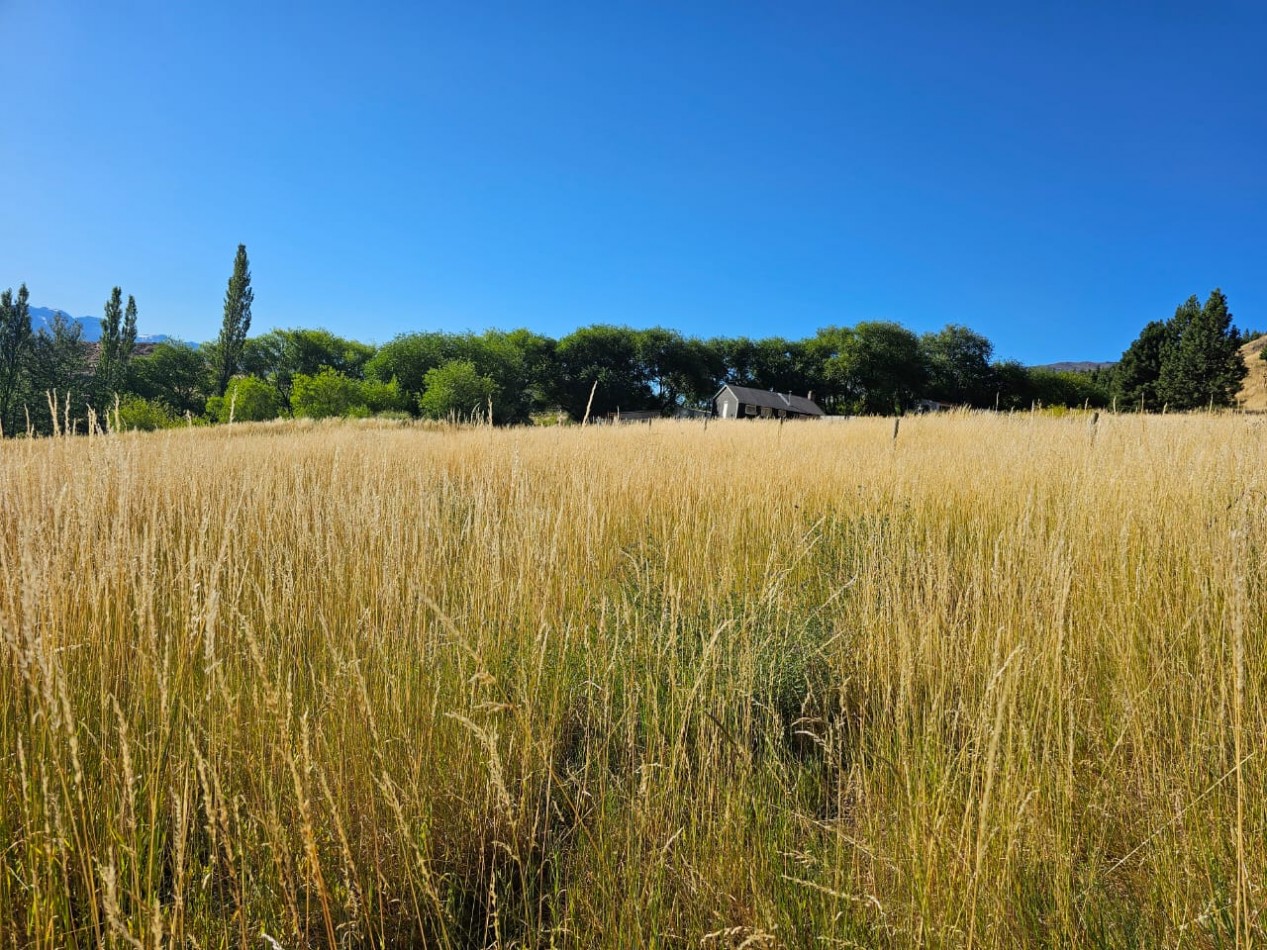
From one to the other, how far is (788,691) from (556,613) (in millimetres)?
941

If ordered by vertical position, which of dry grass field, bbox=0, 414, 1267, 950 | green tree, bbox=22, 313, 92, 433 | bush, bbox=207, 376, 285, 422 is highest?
green tree, bbox=22, 313, 92, 433

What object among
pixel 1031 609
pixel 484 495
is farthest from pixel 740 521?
pixel 1031 609

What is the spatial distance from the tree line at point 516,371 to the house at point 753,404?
6.85 m

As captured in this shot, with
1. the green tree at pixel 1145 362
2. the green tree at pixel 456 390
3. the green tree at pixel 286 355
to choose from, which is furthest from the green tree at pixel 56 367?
the green tree at pixel 1145 362

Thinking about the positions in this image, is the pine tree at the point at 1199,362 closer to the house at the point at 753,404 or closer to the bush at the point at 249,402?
the house at the point at 753,404

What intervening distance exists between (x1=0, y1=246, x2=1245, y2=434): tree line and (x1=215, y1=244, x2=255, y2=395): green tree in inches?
4.5

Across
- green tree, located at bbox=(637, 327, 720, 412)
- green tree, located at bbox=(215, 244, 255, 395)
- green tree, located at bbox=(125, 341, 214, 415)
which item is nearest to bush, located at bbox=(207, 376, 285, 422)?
green tree, located at bbox=(215, 244, 255, 395)

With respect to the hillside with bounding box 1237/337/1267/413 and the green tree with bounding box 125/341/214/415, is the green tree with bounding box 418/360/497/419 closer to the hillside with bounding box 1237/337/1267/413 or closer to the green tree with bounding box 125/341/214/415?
the green tree with bounding box 125/341/214/415

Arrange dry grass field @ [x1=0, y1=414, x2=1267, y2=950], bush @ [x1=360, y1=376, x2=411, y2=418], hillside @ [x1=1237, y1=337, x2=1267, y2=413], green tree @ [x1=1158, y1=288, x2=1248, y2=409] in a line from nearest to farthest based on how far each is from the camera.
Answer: dry grass field @ [x1=0, y1=414, x2=1267, y2=950] < green tree @ [x1=1158, y1=288, x2=1248, y2=409] < bush @ [x1=360, y1=376, x2=411, y2=418] < hillside @ [x1=1237, y1=337, x2=1267, y2=413]

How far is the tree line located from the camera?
41.7 m

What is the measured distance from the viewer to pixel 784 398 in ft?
159

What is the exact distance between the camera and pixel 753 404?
1821 inches

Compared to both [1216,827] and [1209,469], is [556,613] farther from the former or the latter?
[1209,469]

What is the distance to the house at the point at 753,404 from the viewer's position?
46062 millimetres
